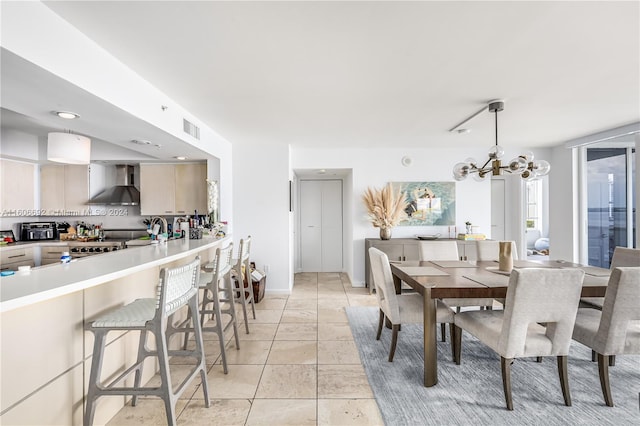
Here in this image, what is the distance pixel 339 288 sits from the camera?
5.28 m

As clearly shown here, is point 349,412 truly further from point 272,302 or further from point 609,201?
point 609,201

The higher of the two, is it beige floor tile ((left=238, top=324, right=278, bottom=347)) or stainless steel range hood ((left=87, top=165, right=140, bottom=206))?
stainless steel range hood ((left=87, top=165, right=140, bottom=206))

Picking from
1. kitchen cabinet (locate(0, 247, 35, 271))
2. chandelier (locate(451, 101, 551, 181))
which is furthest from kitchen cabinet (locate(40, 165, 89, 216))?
chandelier (locate(451, 101, 551, 181))

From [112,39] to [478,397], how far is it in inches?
130

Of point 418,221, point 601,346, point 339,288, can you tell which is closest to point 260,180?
point 339,288

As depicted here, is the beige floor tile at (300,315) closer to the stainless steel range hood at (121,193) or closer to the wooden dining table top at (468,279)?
the wooden dining table top at (468,279)

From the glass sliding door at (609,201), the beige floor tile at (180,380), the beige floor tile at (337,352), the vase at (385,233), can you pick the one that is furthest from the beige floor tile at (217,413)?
the glass sliding door at (609,201)

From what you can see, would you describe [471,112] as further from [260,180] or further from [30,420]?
[30,420]

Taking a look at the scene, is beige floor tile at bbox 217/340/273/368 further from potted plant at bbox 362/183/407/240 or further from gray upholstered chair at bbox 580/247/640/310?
gray upholstered chair at bbox 580/247/640/310

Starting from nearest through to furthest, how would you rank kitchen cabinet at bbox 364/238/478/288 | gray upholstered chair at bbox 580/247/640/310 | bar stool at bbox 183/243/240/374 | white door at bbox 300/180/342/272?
bar stool at bbox 183/243/240/374 → gray upholstered chair at bbox 580/247/640/310 → kitchen cabinet at bbox 364/238/478/288 → white door at bbox 300/180/342/272

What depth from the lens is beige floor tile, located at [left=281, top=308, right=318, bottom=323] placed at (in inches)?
147

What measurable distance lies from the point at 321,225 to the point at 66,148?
14.7 feet

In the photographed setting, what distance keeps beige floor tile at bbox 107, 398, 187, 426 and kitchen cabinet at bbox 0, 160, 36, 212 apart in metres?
3.94

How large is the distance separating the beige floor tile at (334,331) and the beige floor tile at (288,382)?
636 mm
